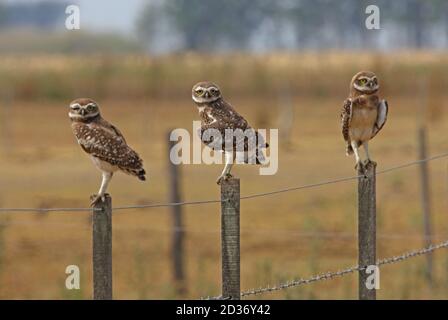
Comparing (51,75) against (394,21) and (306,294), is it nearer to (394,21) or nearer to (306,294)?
(306,294)

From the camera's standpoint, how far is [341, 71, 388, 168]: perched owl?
30.3ft

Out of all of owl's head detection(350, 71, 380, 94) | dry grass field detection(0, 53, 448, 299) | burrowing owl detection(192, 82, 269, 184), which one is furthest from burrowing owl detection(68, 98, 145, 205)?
dry grass field detection(0, 53, 448, 299)

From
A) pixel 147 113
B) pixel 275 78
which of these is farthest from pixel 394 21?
pixel 147 113

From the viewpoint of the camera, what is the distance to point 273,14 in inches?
3757

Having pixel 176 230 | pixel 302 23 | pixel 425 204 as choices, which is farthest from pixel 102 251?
pixel 302 23

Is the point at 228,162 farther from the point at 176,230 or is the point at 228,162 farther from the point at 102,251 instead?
the point at 176,230

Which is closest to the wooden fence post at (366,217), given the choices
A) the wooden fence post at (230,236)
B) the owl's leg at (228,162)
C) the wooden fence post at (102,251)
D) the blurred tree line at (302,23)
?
the owl's leg at (228,162)

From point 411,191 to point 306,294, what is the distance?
35.8ft

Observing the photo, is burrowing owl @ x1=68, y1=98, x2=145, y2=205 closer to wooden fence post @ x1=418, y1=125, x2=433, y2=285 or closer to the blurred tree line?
wooden fence post @ x1=418, y1=125, x2=433, y2=285

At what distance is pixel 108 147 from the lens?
8.83m

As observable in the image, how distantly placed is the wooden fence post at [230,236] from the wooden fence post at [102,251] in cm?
65

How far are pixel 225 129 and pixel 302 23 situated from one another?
85.6 m

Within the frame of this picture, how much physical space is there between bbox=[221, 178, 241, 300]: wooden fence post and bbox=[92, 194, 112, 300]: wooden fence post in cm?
65

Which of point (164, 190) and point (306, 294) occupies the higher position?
point (164, 190)
